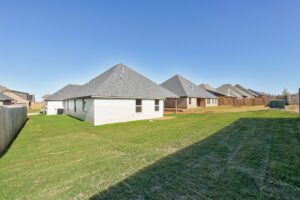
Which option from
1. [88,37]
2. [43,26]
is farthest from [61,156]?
[88,37]

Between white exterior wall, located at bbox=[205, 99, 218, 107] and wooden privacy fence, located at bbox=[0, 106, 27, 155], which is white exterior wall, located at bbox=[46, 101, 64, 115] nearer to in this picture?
wooden privacy fence, located at bbox=[0, 106, 27, 155]

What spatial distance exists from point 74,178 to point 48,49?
64.8 feet

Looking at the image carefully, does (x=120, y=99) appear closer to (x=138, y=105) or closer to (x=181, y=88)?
(x=138, y=105)

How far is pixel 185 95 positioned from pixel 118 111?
18.3 meters

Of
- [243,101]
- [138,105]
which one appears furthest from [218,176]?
[243,101]

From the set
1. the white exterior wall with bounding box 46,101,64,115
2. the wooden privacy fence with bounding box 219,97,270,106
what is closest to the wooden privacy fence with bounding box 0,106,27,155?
the white exterior wall with bounding box 46,101,64,115

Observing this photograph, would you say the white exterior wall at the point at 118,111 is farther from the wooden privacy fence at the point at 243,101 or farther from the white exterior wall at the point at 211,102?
the wooden privacy fence at the point at 243,101

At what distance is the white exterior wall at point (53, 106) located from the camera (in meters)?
30.4

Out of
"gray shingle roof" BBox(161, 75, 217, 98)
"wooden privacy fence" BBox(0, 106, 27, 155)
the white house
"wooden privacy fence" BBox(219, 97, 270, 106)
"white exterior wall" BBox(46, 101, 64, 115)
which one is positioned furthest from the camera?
"wooden privacy fence" BBox(219, 97, 270, 106)

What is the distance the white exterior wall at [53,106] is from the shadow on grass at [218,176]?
30211 millimetres

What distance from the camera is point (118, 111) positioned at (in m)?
15.8

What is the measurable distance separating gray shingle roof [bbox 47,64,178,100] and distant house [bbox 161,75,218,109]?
37.3 feet

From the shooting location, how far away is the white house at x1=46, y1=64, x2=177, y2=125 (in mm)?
14820

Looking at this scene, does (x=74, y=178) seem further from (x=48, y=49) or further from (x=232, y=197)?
(x=48, y=49)
